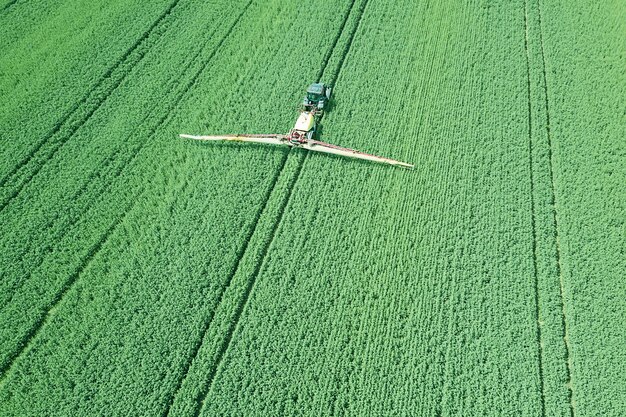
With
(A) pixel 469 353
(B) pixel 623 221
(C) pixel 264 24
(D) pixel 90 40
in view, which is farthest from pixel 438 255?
(D) pixel 90 40

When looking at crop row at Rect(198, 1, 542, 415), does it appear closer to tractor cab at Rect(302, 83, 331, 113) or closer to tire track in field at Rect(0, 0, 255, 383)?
tractor cab at Rect(302, 83, 331, 113)

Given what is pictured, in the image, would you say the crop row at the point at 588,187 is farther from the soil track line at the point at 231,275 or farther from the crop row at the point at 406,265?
the soil track line at the point at 231,275

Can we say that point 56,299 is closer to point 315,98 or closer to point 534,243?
point 315,98

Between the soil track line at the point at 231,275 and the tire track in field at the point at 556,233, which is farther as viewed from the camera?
the tire track in field at the point at 556,233

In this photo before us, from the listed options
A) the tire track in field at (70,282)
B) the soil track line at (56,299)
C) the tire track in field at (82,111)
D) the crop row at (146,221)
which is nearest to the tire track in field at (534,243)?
the crop row at (146,221)

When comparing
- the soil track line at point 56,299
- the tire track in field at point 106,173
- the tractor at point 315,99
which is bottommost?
the soil track line at point 56,299

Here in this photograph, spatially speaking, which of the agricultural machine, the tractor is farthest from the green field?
the tractor
